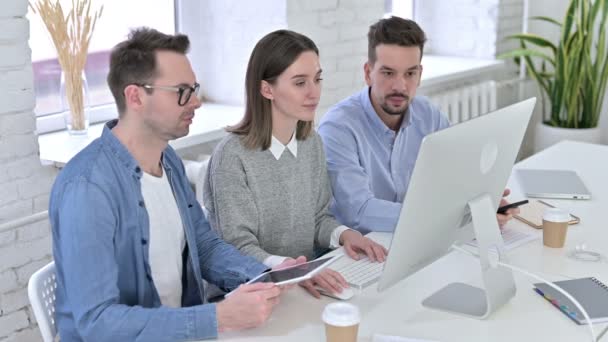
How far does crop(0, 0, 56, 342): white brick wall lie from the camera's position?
2359 millimetres

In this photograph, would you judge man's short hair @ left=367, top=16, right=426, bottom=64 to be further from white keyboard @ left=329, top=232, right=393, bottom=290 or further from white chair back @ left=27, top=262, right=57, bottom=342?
white chair back @ left=27, top=262, right=57, bottom=342

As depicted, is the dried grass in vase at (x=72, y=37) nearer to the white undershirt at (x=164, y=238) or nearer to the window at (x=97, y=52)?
the window at (x=97, y=52)

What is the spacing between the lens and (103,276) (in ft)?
5.16

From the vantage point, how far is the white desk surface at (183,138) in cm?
255

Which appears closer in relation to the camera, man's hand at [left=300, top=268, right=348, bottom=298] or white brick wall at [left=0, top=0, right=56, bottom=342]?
man's hand at [left=300, top=268, right=348, bottom=298]

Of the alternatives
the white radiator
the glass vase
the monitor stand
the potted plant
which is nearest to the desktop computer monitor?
the monitor stand

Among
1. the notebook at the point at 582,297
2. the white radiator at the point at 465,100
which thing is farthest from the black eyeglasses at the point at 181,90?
the white radiator at the point at 465,100

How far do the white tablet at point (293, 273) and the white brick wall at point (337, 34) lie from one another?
174 cm

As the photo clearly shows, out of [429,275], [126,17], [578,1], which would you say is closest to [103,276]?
[429,275]

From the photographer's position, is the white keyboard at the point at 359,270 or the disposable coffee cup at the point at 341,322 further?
the white keyboard at the point at 359,270

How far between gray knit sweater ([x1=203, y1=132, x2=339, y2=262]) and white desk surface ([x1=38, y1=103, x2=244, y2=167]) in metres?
0.62

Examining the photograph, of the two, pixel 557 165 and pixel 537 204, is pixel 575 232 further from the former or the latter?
pixel 557 165

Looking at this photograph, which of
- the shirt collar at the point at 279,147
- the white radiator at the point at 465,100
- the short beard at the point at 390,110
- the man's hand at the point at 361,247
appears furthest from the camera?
the white radiator at the point at 465,100

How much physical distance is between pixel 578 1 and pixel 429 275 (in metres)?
3.08
